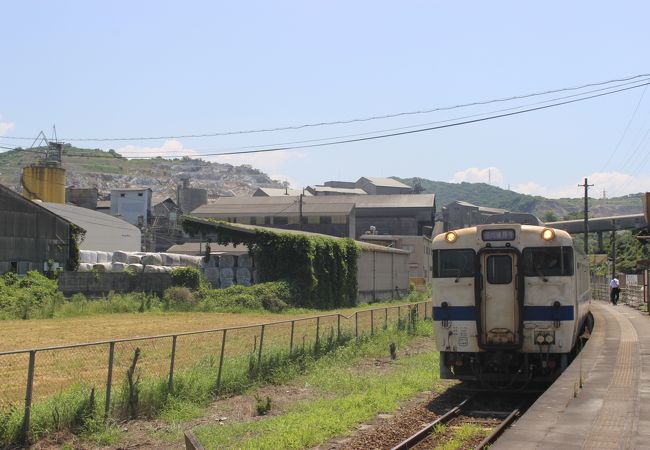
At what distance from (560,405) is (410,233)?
311ft

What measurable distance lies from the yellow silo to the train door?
2669 inches

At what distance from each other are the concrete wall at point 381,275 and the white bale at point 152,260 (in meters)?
15.4

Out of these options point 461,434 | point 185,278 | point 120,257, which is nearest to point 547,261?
point 461,434

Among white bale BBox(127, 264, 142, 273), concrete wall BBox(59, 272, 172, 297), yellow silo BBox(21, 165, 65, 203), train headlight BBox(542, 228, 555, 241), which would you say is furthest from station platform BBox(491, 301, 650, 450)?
yellow silo BBox(21, 165, 65, 203)

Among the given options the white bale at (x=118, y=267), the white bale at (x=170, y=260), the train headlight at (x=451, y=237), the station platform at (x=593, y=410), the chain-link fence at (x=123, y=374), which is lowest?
the chain-link fence at (x=123, y=374)

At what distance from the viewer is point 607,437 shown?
23.9 ft

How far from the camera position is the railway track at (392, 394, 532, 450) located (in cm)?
1062

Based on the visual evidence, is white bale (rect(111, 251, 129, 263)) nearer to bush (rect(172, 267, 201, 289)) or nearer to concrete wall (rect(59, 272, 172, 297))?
concrete wall (rect(59, 272, 172, 297))

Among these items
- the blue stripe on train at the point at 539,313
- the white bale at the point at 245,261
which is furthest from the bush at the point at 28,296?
the blue stripe on train at the point at 539,313

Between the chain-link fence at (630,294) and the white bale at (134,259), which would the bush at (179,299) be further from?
the chain-link fence at (630,294)

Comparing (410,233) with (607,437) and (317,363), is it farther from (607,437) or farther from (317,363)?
(607,437)

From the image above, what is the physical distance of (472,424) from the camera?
12.2 m

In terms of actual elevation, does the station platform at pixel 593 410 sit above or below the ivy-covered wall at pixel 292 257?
below

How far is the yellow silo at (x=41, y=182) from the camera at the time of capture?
73125 mm
